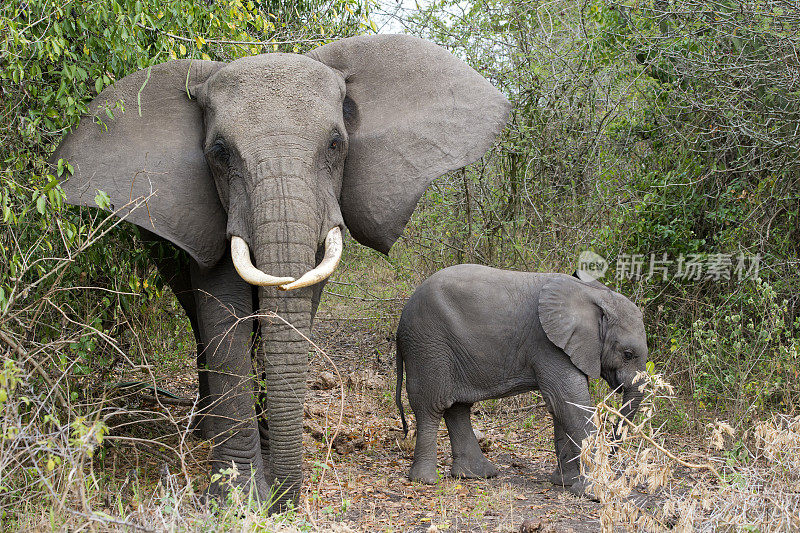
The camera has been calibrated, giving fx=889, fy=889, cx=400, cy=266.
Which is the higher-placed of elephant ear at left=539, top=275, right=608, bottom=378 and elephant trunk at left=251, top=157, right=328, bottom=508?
elephant trunk at left=251, top=157, right=328, bottom=508

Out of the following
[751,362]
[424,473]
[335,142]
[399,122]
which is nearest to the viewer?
[335,142]

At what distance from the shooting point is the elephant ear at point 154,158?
5.25m

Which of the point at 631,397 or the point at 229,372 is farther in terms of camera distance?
the point at 631,397

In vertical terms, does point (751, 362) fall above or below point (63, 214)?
below

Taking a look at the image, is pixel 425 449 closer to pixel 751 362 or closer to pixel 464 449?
pixel 464 449

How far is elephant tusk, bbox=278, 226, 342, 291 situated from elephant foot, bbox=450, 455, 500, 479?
2.31 meters

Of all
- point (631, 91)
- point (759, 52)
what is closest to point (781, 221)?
point (759, 52)

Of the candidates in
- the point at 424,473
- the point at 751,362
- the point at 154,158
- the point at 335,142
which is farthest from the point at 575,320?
the point at 154,158

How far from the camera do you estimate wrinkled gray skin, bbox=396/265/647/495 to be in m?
6.33

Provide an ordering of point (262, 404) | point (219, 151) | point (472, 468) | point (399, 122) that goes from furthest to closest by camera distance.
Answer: point (472, 468) < point (262, 404) < point (399, 122) < point (219, 151)

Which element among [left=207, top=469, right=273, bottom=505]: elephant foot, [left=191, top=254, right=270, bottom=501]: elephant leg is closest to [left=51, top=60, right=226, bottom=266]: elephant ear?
[left=191, top=254, right=270, bottom=501]: elephant leg

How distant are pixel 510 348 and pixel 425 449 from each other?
972 millimetres

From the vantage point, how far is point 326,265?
4820 millimetres

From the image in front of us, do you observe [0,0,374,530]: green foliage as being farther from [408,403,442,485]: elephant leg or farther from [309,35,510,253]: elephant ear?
[408,403,442,485]: elephant leg
